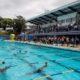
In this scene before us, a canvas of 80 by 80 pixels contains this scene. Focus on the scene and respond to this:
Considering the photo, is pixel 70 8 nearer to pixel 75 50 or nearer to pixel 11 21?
pixel 75 50

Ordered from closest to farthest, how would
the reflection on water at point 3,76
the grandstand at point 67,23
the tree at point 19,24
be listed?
the reflection on water at point 3,76 → the grandstand at point 67,23 → the tree at point 19,24

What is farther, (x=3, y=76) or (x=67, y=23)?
(x=67, y=23)

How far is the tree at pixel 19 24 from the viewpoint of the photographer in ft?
185

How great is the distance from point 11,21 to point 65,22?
30.2 meters

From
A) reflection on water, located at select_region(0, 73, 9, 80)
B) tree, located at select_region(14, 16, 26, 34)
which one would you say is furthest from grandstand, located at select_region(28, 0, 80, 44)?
tree, located at select_region(14, 16, 26, 34)

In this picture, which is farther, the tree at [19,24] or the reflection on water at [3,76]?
the tree at [19,24]

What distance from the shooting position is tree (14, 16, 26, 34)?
56.3 meters

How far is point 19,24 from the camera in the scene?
185ft

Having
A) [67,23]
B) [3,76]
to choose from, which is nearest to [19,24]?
[67,23]

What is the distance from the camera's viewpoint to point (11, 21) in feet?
198

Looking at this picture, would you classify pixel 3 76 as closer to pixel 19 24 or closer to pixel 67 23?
pixel 67 23

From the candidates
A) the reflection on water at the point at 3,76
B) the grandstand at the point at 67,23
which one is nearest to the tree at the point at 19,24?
the grandstand at the point at 67,23

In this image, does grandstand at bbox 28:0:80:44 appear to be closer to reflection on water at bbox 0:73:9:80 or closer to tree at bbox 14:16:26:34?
reflection on water at bbox 0:73:9:80

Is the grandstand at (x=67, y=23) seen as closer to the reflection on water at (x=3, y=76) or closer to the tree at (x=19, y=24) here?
the reflection on water at (x=3, y=76)
